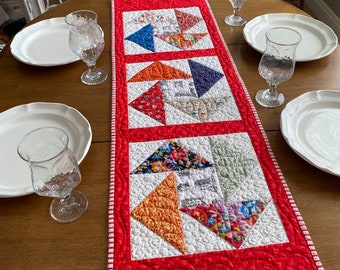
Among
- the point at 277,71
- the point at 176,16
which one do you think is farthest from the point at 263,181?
the point at 176,16

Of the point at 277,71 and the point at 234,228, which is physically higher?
the point at 277,71

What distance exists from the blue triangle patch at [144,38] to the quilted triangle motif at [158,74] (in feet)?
0.35

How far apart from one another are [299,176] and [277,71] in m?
0.30

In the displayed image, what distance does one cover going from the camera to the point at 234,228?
736 mm

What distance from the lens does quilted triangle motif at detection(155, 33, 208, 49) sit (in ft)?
4.11

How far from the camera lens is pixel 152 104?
1.04m

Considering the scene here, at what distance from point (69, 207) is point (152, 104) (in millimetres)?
379

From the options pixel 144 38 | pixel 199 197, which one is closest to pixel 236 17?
pixel 144 38

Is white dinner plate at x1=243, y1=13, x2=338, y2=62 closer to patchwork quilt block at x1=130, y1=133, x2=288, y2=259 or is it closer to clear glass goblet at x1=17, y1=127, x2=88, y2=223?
patchwork quilt block at x1=130, y1=133, x2=288, y2=259

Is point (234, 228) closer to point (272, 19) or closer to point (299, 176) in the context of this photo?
point (299, 176)

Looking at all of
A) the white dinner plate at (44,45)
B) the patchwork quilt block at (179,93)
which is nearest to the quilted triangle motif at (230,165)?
the patchwork quilt block at (179,93)

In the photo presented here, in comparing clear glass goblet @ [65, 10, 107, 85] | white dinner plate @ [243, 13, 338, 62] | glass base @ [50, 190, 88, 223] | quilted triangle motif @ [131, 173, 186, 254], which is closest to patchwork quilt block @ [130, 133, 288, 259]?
quilted triangle motif @ [131, 173, 186, 254]

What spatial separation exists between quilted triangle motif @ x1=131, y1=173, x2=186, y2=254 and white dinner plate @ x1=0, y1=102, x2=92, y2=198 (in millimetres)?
192

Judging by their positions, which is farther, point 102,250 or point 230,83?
point 230,83
